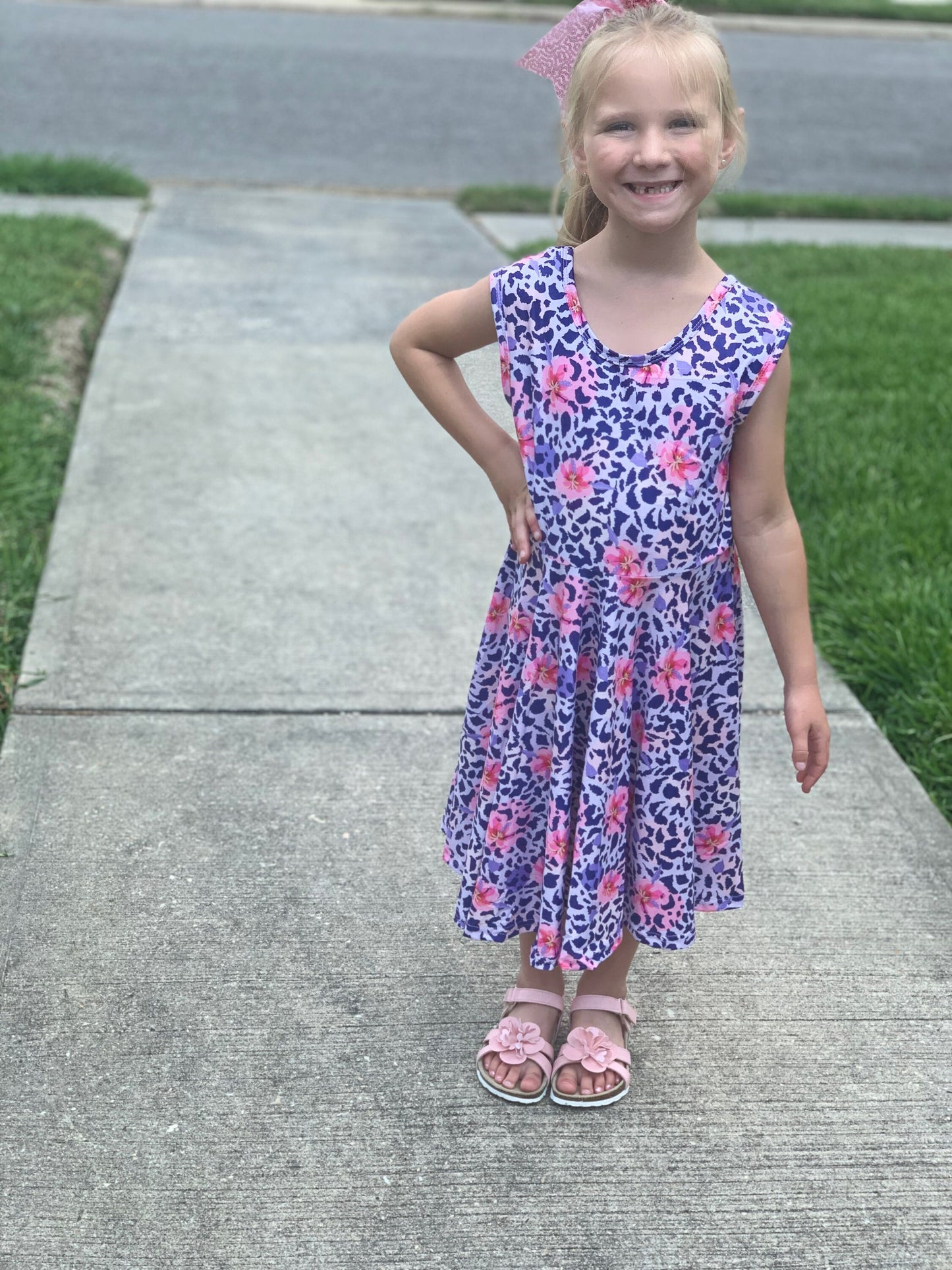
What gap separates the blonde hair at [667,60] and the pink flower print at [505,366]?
0.89 feet

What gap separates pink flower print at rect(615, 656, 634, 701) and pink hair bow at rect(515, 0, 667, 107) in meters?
0.78

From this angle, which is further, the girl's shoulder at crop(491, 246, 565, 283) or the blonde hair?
the girl's shoulder at crop(491, 246, 565, 283)

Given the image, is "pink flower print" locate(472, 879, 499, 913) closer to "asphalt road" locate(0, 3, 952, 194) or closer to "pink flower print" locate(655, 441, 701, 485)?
"pink flower print" locate(655, 441, 701, 485)

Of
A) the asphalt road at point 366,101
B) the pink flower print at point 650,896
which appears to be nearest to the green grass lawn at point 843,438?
the pink flower print at point 650,896

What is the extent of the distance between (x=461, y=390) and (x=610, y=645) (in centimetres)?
45

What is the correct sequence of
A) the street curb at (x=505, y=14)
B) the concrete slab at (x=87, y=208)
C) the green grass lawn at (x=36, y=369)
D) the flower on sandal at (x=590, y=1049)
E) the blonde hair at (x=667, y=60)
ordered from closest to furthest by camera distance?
the blonde hair at (x=667, y=60)
the flower on sandal at (x=590, y=1049)
the green grass lawn at (x=36, y=369)
the concrete slab at (x=87, y=208)
the street curb at (x=505, y=14)

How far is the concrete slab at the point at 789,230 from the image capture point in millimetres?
7027

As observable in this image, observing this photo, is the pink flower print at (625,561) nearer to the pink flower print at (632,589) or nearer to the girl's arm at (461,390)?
the pink flower print at (632,589)

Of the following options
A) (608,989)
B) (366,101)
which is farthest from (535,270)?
(366,101)

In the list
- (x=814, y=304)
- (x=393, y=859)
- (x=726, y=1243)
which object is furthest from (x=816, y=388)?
(x=726, y=1243)

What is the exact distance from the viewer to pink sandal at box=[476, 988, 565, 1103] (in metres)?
2.13

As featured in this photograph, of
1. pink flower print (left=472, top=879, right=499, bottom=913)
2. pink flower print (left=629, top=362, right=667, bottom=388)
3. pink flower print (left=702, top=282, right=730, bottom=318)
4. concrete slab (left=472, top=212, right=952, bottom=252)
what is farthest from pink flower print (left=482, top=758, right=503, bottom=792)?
concrete slab (left=472, top=212, right=952, bottom=252)

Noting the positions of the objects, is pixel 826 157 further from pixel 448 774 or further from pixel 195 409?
pixel 448 774

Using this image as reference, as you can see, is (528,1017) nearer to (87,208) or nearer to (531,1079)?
(531,1079)
